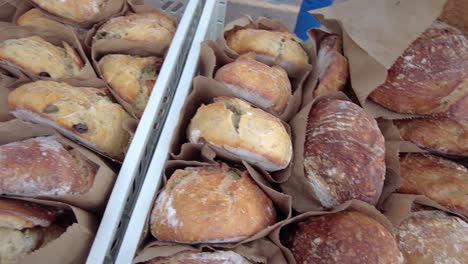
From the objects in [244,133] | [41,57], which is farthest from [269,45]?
[41,57]

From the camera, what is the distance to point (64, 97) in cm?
100

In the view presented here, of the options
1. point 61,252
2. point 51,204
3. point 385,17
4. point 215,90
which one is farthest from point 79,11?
point 385,17

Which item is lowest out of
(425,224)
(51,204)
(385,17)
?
(425,224)

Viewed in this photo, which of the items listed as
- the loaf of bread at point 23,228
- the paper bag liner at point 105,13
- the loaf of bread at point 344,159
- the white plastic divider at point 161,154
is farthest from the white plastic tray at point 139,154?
the loaf of bread at point 344,159

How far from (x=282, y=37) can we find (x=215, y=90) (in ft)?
1.13

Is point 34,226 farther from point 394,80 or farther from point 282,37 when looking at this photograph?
point 394,80

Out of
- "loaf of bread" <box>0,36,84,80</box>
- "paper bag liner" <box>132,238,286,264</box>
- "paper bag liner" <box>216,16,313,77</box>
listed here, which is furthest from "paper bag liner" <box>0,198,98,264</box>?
"paper bag liner" <box>216,16,313,77</box>

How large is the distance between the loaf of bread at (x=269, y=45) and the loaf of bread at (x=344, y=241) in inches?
20.0

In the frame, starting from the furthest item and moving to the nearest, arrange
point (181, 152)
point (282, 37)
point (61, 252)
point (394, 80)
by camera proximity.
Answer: point (282, 37) → point (394, 80) → point (181, 152) → point (61, 252)

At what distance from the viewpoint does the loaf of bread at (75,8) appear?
1.28 meters

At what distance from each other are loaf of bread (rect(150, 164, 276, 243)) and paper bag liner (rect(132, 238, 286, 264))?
18 millimetres

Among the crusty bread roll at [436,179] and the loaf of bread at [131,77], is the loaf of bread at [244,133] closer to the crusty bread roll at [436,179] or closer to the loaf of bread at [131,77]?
the loaf of bread at [131,77]

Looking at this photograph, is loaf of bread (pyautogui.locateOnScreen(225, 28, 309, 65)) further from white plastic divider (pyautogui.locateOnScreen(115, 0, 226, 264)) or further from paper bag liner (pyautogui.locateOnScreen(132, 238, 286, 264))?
paper bag liner (pyautogui.locateOnScreen(132, 238, 286, 264))

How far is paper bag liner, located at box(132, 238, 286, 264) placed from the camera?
88 centimetres
